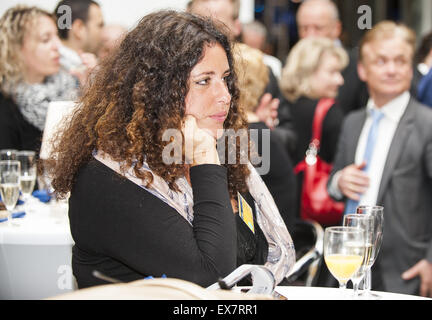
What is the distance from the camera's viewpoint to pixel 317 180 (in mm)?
3412

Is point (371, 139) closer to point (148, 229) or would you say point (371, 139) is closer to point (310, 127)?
point (310, 127)

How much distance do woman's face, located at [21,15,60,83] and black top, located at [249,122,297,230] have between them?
4.24ft

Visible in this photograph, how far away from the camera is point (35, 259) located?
91.4 inches

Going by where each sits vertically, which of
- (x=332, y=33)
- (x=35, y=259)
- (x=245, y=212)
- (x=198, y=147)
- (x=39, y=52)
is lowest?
(x=35, y=259)

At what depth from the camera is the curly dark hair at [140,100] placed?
162 centimetres

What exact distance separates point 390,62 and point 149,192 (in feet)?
5.27

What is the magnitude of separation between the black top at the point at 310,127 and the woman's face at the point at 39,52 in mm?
1477

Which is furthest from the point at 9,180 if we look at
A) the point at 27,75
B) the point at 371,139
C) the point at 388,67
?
the point at 388,67

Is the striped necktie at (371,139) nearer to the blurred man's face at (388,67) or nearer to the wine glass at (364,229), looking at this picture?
the blurred man's face at (388,67)

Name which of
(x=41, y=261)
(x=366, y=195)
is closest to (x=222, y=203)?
(x=41, y=261)

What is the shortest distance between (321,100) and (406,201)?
4.60 feet

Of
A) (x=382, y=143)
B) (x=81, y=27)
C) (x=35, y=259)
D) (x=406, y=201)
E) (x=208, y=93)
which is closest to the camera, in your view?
(x=208, y=93)

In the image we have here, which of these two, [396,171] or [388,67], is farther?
[388,67]

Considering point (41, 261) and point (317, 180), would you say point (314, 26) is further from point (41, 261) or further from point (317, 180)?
point (41, 261)
